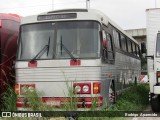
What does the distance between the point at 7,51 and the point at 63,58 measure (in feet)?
8.01

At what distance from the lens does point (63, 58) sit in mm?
10359

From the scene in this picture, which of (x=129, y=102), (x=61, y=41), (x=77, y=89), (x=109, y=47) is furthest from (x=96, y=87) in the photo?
(x=129, y=102)

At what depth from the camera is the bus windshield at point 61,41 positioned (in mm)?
10375

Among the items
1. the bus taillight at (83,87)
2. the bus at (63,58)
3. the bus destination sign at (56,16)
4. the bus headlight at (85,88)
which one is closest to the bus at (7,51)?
the bus at (63,58)

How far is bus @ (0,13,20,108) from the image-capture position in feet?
38.2

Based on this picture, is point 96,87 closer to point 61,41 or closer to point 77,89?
point 77,89

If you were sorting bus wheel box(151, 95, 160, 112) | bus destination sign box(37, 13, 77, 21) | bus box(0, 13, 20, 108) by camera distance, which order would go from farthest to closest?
bus wheel box(151, 95, 160, 112)
bus box(0, 13, 20, 108)
bus destination sign box(37, 13, 77, 21)

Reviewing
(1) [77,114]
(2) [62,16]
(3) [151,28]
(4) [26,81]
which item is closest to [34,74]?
(4) [26,81]

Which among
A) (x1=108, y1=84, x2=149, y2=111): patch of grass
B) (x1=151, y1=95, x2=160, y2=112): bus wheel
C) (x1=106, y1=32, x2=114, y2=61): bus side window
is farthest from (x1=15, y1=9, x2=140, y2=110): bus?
(x1=151, y1=95, x2=160, y2=112): bus wheel

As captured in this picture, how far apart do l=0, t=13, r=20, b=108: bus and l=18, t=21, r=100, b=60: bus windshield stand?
1.19 m

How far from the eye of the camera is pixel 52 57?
10.4 metres

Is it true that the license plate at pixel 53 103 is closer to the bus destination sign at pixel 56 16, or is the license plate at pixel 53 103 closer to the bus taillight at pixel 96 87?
the bus taillight at pixel 96 87

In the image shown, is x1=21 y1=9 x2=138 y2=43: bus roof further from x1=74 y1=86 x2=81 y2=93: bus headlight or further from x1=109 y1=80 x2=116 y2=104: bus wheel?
x1=109 y1=80 x2=116 y2=104: bus wheel

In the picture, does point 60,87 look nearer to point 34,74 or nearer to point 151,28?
point 34,74
